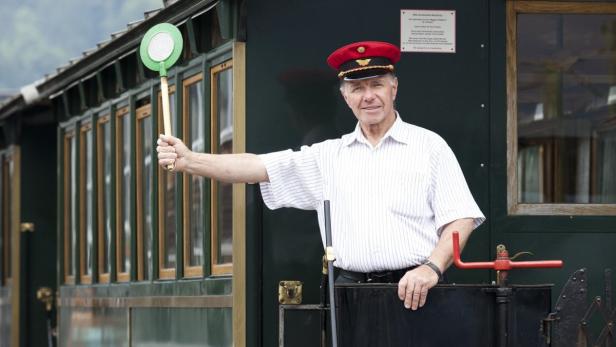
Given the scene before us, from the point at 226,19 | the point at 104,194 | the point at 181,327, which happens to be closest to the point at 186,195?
the point at 181,327

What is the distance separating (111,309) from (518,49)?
161 inches

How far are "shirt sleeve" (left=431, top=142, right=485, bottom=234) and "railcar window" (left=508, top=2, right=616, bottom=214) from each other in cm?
151

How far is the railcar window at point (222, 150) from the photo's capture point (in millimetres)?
9281

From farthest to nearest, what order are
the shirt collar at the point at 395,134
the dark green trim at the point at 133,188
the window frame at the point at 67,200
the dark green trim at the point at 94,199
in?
1. the window frame at the point at 67,200
2. the dark green trim at the point at 94,199
3. the dark green trim at the point at 133,188
4. the shirt collar at the point at 395,134

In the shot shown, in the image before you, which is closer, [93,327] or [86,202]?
[93,327]

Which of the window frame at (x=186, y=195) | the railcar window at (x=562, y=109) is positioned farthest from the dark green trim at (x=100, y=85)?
the railcar window at (x=562, y=109)

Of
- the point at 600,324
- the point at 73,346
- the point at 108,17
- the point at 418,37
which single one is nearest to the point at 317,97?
the point at 418,37

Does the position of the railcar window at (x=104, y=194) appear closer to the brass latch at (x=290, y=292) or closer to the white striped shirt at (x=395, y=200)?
the brass latch at (x=290, y=292)

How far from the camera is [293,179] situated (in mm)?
8023

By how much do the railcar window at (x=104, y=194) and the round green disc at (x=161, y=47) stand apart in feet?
14.6

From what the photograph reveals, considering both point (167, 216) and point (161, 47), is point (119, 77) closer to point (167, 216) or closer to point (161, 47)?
point (167, 216)

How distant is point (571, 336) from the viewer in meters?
7.25

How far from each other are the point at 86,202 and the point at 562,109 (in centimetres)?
500

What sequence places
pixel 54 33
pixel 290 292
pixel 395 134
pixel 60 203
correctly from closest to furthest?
pixel 395 134, pixel 290 292, pixel 60 203, pixel 54 33
